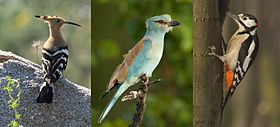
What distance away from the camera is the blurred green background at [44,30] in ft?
6.81

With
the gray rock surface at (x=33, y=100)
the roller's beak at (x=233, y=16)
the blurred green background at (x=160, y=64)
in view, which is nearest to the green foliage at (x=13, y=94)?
the gray rock surface at (x=33, y=100)

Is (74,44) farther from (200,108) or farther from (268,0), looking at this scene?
(268,0)

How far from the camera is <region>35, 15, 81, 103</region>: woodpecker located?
6.86 ft

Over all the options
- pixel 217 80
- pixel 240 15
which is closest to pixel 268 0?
pixel 240 15

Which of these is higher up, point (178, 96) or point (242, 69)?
point (242, 69)

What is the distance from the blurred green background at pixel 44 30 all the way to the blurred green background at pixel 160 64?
12 centimetres

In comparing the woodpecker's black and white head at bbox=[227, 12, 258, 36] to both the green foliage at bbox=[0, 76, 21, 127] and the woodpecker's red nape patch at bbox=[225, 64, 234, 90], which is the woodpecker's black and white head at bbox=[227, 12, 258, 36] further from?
the green foliage at bbox=[0, 76, 21, 127]

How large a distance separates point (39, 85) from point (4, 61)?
0.43 ft

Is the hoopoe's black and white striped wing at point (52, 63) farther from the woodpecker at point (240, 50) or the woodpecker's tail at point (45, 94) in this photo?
the woodpecker at point (240, 50)

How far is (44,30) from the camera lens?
2.10 meters

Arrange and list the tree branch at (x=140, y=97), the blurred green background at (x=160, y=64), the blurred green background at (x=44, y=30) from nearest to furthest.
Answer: the blurred green background at (x=44, y=30), the tree branch at (x=140, y=97), the blurred green background at (x=160, y=64)

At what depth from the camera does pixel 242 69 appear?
84.0 inches

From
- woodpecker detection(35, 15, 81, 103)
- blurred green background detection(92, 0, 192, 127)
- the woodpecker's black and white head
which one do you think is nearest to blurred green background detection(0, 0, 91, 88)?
woodpecker detection(35, 15, 81, 103)

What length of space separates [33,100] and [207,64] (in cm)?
A: 55
